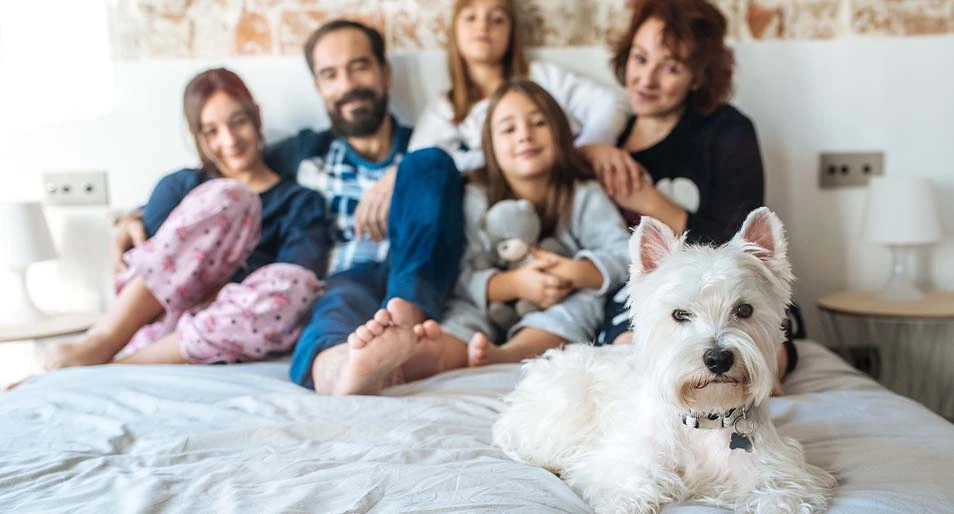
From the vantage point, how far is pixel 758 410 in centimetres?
98

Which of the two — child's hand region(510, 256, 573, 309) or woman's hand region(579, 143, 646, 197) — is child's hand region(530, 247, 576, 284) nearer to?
child's hand region(510, 256, 573, 309)

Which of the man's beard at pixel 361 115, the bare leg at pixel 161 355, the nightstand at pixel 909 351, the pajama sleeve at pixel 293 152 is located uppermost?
the man's beard at pixel 361 115

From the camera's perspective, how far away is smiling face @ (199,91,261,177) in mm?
2158

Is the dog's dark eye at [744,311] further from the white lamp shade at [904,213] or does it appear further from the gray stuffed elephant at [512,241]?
the white lamp shade at [904,213]

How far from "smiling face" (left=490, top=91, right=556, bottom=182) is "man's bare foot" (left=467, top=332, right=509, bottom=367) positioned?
0.42m

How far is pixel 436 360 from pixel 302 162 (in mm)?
858

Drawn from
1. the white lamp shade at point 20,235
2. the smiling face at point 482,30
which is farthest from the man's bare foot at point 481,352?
the white lamp shade at point 20,235

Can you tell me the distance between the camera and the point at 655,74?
2.05 metres

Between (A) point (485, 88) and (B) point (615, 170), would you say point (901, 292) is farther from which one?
(A) point (485, 88)

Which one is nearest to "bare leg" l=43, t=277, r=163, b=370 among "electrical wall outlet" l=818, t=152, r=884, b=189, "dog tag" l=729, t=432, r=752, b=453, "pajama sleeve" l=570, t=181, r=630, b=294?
"pajama sleeve" l=570, t=181, r=630, b=294

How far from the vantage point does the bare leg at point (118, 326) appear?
1842 mm

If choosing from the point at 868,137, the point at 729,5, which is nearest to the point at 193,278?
the point at 729,5

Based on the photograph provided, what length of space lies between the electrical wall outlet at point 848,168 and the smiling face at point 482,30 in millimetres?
975

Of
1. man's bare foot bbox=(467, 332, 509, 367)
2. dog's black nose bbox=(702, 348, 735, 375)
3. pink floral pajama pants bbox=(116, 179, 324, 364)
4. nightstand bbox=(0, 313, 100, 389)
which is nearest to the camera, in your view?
dog's black nose bbox=(702, 348, 735, 375)
